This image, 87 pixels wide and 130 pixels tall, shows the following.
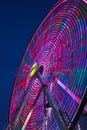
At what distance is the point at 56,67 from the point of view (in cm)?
838

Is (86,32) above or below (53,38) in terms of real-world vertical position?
above

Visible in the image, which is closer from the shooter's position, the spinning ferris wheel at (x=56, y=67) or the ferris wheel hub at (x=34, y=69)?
the spinning ferris wheel at (x=56, y=67)

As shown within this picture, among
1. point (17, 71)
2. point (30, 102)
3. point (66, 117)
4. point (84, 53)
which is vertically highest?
point (84, 53)

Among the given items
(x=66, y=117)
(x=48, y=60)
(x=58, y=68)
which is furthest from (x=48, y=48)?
(x=66, y=117)

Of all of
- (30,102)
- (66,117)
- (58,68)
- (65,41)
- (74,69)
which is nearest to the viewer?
(66,117)

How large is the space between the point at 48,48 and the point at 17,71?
2318 millimetres

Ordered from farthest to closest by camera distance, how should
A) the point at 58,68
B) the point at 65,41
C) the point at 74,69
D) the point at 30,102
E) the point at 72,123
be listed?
the point at 30,102 < the point at 58,68 < the point at 65,41 < the point at 74,69 < the point at 72,123

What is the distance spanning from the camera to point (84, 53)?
6.05 metres

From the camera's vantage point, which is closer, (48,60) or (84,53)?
(84,53)

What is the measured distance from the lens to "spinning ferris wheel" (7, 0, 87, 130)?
595cm

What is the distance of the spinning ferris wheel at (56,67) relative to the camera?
5.95 meters

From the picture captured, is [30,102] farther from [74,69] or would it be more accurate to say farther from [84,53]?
[84,53]

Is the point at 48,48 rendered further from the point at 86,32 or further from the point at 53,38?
the point at 86,32

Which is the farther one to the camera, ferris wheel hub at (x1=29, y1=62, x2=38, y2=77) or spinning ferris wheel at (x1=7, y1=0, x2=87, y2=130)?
ferris wheel hub at (x1=29, y1=62, x2=38, y2=77)
